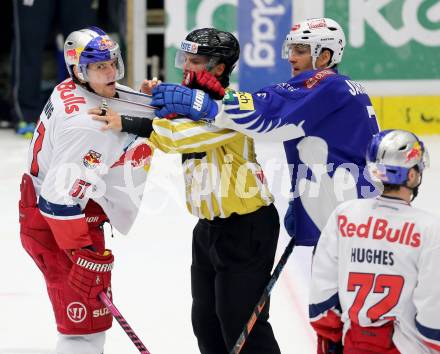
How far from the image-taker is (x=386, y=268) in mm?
2203

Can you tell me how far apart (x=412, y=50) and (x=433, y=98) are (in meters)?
0.39

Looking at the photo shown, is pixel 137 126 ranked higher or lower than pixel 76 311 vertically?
higher

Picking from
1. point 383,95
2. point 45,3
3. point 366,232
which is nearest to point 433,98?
point 383,95

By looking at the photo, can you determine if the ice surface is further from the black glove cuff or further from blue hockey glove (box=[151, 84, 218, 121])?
blue hockey glove (box=[151, 84, 218, 121])

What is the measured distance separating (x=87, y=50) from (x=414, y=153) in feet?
3.20

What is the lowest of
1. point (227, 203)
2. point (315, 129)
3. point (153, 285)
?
point (153, 285)

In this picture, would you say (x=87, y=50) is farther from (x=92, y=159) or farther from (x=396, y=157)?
(x=396, y=157)

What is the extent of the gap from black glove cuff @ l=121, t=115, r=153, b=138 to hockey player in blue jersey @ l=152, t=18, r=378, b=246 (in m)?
0.06

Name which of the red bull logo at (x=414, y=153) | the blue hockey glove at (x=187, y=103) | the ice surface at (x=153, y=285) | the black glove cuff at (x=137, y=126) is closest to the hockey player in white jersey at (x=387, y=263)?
the red bull logo at (x=414, y=153)

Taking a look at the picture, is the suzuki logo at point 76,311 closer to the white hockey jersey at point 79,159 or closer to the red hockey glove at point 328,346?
Answer: the white hockey jersey at point 79,159

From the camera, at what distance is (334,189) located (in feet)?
9.05

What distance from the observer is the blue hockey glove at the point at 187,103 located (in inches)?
104

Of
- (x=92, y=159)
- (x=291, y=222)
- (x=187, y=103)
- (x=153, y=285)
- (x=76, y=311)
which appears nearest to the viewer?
(x=187, y=103)

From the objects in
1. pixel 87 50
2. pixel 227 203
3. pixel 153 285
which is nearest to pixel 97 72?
pixel 87 50
